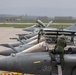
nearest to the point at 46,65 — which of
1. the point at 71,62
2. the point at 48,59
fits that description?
the point at 48,59

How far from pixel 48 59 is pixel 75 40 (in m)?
4.58

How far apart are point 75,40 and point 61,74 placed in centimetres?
479

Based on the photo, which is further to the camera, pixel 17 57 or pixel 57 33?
pixel 57 33

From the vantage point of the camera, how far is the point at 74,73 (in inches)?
451

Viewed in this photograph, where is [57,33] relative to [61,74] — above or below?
above

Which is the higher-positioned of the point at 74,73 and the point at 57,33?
the point at 57,33

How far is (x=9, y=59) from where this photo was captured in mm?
11383

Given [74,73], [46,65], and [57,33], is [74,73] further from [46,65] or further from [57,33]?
[57,33]

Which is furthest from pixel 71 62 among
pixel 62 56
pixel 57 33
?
pixel 57 33

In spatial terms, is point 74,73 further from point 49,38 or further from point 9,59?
point 49,38

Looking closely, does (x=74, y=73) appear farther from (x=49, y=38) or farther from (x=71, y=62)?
(x=49, y=38)

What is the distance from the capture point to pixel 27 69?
11367 millimetres

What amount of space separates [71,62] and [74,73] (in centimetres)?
55

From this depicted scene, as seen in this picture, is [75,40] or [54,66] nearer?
[54,66]
